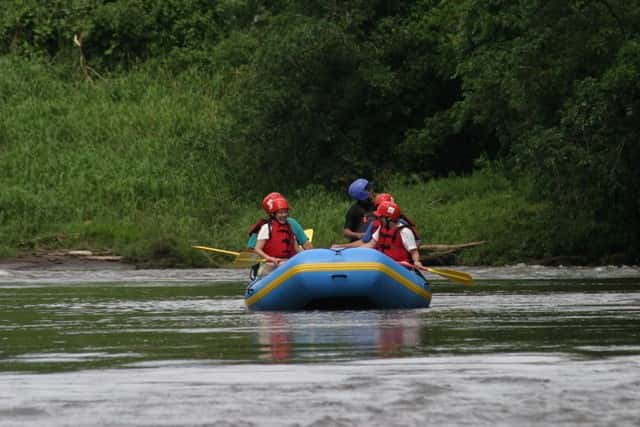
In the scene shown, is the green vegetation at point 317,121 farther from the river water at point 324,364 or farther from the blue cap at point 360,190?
the river water at point 324,364

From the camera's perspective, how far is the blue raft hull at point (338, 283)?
16984 mm

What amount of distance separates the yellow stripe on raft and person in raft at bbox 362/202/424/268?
725mm

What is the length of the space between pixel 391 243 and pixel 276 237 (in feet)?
4.06

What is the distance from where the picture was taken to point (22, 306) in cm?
1917

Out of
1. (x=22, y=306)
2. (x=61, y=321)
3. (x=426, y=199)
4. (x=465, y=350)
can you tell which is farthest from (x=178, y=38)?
(x=465, y=350)

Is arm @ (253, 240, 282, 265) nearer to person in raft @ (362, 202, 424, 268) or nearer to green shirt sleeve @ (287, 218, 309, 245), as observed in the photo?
green shirt sleeve @ (287, 218, 309, 245)

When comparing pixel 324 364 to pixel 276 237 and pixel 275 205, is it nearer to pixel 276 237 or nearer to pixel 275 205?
pixel 275 205

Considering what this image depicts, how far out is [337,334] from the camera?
44.3ft

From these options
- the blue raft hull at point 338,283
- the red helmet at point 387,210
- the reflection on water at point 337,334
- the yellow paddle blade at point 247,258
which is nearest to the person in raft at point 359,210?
the yellow paddle blade at point 247,258

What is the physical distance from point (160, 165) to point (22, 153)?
3.08 meters

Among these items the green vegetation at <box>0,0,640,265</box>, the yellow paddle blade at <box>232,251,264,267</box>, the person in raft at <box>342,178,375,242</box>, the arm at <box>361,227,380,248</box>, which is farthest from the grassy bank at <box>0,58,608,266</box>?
the arm at <box>361,227,380,248</box>

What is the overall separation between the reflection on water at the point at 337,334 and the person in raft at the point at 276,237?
1.30 m

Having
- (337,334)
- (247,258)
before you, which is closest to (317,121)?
(247,258)

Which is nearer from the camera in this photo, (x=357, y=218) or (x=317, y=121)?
(x=357, y=218)
